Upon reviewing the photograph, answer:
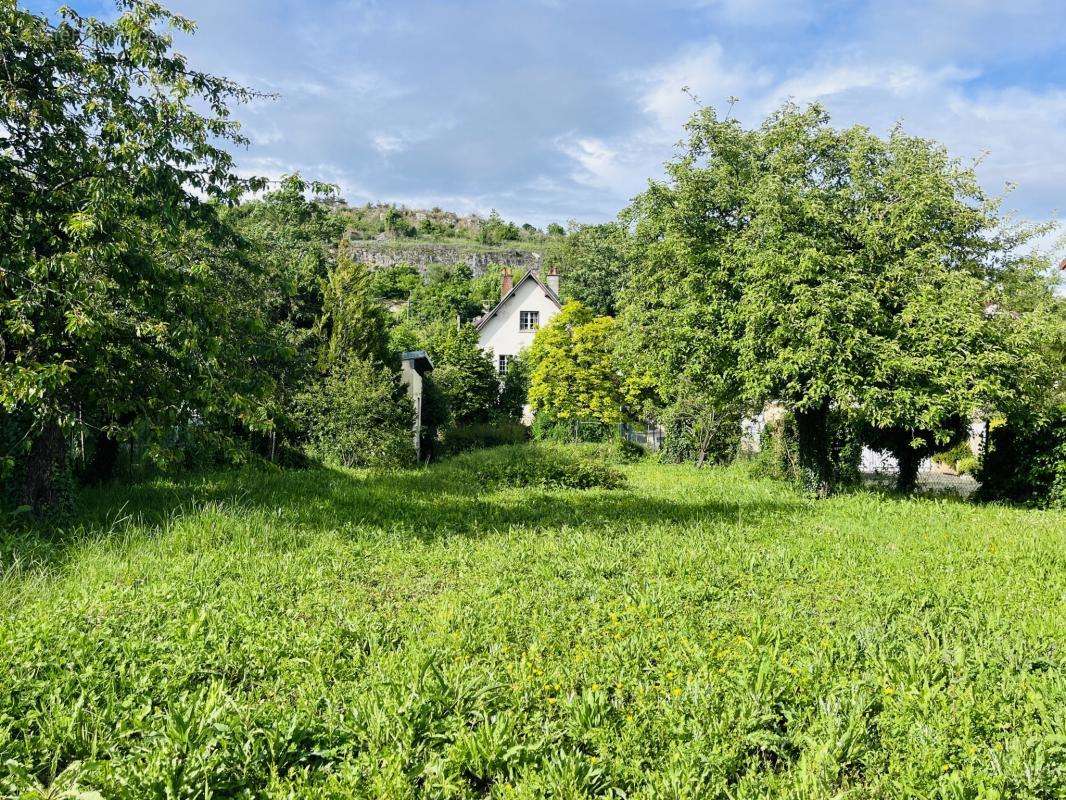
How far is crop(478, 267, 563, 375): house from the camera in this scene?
1624 inches

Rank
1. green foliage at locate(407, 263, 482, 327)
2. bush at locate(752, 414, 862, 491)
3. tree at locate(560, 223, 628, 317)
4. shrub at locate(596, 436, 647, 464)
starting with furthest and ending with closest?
green foliage at locate(407, 263, 482, 327) → tree at locate(560, 223, 628, 317) → shrub at locate(596, 436, 647, 464) → bush at locate(752, 414, 862, 491)

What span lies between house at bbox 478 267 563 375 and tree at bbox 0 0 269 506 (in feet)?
108

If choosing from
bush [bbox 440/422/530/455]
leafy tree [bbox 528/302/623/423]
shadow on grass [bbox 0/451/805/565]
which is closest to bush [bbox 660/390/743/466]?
leafy tree [bbox 528/302/623/423]

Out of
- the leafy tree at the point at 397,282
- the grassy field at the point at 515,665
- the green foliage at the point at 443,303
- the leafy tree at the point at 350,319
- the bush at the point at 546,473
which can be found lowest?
the grassy field at the point at 515,665

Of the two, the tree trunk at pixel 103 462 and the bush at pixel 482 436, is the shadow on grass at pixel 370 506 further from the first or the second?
the bush at pixel 482 436

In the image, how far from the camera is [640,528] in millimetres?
9195

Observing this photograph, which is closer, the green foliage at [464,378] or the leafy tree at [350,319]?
the leafy tree at [350,319]

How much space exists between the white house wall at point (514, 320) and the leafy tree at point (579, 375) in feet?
31.1

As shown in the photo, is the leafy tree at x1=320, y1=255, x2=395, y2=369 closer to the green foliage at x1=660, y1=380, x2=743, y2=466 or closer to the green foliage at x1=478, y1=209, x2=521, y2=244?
the green foliage at x1=660, y1=380, x2=743, y2=466

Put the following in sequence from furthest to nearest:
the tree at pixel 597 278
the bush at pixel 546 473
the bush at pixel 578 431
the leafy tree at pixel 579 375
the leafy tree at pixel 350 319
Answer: the tree at pixel 597 278 → the leafy tree at pixel 579 375 → the bush at pixel 578 431 → the leafy tree at pixel 350 319 → the bush at pixel 546 473

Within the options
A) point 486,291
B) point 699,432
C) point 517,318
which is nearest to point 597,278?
point 517,318

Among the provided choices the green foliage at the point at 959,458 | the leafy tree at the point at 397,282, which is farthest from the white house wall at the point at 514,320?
the leafy tree at the point at 397,282

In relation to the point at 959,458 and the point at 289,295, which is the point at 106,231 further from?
the point at 959,458

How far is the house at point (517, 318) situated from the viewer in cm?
4125
